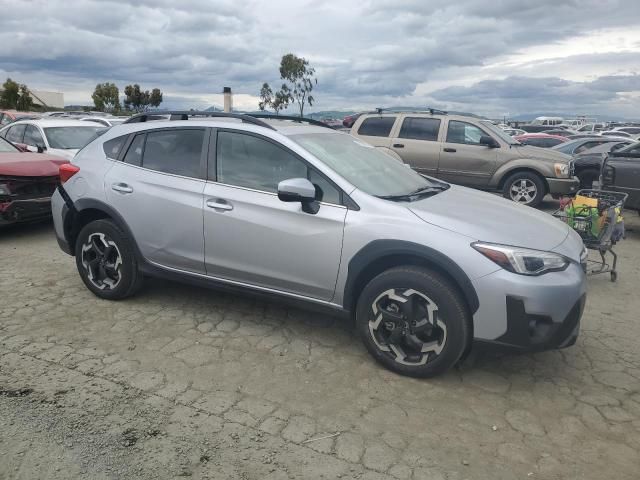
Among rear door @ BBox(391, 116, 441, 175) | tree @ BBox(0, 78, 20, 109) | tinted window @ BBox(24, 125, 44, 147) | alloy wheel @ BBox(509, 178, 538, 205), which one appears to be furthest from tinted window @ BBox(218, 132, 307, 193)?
tree @ BBox(0, 78, 20, 109)

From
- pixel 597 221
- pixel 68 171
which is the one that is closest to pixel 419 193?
pixel 597 221

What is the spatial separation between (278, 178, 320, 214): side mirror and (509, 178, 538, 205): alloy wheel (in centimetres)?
715

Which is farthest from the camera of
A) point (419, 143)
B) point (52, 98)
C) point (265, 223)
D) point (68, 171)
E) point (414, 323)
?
point (52, 98)

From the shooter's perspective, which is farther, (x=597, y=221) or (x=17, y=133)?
(x=17, y=133)

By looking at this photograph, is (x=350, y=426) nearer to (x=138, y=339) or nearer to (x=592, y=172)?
(x=138, y=339)

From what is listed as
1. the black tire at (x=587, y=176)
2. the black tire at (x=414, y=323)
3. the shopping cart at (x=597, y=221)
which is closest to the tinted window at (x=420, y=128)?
the black tire at (x=587, y=176)

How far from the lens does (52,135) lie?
9383 mm

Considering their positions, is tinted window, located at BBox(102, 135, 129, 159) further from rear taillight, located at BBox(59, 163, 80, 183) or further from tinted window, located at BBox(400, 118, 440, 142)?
Answer: tinted window, located at BBox(400, 118, 440, 142)

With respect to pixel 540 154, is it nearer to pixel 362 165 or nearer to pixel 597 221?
pixel 597 221

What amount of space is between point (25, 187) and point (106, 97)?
44.6 m

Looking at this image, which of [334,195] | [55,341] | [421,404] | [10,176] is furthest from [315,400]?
[10,176]

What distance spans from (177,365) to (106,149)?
7.22ft

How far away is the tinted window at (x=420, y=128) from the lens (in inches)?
397

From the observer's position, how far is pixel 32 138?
31.1 feet
